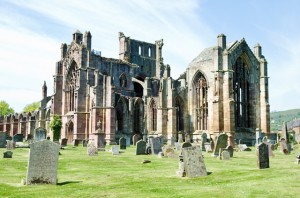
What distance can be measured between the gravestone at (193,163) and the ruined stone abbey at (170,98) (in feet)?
78.7

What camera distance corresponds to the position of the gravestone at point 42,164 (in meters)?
10.4

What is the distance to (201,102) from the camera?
42781 mm

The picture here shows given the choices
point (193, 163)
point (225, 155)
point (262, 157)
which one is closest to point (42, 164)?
point (193, 163)

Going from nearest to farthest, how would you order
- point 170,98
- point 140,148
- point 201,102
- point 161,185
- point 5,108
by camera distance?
point 161,185 → point 140,148 → point 170,98 → point 201,102 → point 5,108

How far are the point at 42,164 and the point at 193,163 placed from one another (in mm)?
4834

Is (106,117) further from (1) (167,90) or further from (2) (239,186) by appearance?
(2) (239,186)

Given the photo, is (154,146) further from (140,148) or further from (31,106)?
(31,106)

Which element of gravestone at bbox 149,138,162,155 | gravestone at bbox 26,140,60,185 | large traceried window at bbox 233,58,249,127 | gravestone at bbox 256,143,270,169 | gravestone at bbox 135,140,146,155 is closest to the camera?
gravestone at bbox 26,140,60,185

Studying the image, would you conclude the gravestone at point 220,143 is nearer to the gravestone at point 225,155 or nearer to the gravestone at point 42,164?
the gravestone at point 225,155

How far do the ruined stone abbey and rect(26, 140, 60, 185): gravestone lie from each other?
26082 millimetres

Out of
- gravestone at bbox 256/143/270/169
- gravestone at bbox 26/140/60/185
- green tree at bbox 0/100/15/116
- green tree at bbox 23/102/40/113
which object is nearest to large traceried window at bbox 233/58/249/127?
gravestone at bbox 256/143/270/169

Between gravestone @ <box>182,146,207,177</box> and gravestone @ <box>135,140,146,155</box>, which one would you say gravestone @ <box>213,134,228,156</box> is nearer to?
gravestone @ <box>135,140,146,155</box>

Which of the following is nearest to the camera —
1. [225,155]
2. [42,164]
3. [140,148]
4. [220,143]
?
[42,164]

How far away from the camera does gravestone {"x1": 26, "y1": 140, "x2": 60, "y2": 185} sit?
410 inches
